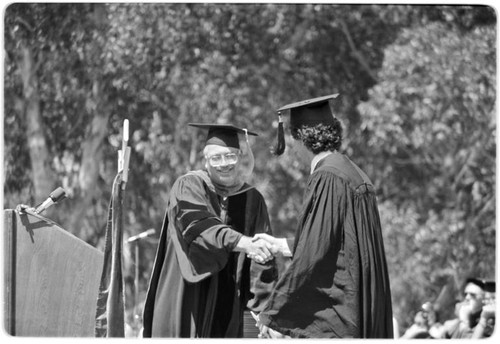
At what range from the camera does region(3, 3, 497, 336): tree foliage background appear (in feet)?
43.5

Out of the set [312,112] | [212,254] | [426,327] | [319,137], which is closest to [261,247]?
[212,254]

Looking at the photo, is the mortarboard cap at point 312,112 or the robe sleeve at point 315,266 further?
the mortarboard cap at point 312,112

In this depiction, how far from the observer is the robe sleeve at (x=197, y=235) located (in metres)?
6.07

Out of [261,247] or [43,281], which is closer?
[261,247]

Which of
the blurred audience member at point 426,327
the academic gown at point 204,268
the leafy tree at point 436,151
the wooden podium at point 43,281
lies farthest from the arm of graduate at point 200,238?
the leafy tree at point 436,151

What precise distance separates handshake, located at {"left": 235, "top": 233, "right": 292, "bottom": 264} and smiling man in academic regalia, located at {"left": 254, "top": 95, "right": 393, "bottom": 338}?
→ 1.03 feet

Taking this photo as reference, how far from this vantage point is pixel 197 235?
241 inches

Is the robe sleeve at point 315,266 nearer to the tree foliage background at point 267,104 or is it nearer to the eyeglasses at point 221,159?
the eyeglasses at point 221,159

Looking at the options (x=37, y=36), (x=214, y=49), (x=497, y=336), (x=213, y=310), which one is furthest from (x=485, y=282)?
(x=37, y=36)

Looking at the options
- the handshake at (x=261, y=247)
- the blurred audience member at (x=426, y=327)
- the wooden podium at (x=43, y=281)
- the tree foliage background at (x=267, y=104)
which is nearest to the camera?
the handshake at (x=261, y=247)

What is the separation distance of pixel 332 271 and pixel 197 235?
34.4 inches

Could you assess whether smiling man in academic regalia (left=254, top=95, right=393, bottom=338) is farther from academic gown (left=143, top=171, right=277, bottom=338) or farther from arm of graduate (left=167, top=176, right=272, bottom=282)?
academic gown (left=143, top=171, right=277, bottom=338)

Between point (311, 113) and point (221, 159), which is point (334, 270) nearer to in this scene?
point (311, 113)

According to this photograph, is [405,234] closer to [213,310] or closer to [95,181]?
[95,181]
